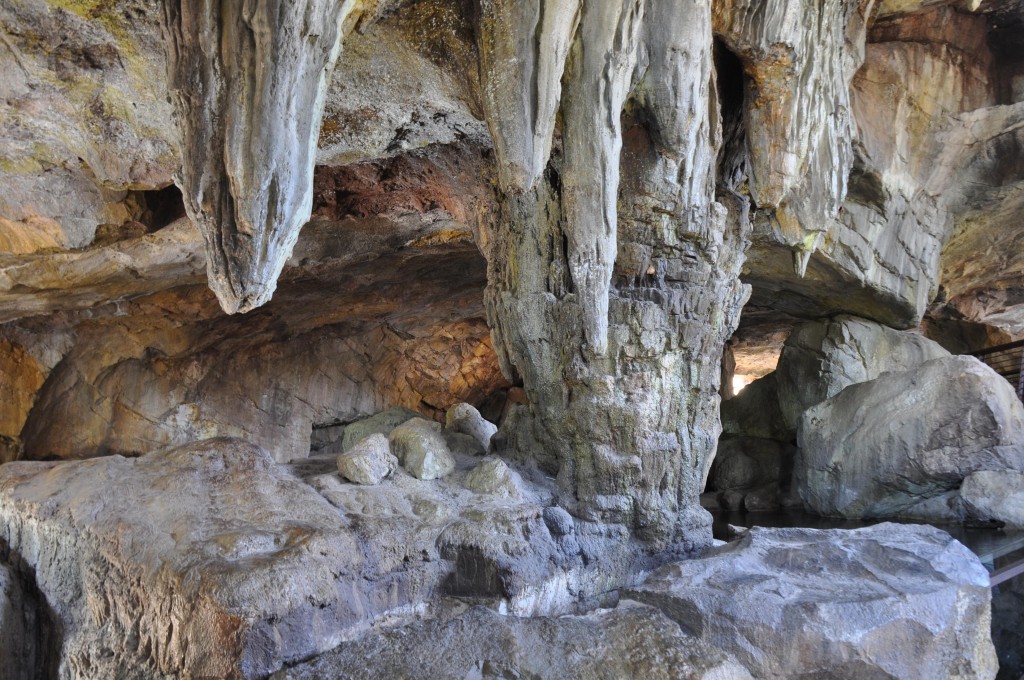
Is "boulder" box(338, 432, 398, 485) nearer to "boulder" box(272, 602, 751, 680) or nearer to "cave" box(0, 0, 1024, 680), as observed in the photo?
"cave" box(0, 0, 1024, 680)

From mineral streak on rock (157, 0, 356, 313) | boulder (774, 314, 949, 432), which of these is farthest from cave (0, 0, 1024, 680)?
boulder (774, 314, 949, 432)

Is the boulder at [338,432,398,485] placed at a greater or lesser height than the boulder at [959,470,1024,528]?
greater

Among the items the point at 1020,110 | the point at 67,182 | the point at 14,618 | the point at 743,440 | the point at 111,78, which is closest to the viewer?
the point at 14,618

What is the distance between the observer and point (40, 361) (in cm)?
744

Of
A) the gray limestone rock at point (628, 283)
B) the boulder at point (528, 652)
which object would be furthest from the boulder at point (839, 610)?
the gray limestone rock at point (628, 283)

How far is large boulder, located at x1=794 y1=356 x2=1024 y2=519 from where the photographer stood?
22.4 ft

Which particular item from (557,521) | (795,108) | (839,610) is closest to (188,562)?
(557,521)

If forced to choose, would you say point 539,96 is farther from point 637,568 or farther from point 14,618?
point 14,618

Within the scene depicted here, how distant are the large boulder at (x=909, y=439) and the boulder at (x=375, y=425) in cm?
482

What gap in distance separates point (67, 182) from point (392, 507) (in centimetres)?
300

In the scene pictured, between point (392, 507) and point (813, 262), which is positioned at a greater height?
point (813, 262)

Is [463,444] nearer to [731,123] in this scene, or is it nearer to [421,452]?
[421,452]

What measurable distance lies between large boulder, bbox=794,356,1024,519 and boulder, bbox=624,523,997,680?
3.17 metres

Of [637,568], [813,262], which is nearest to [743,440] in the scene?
[813,262]
